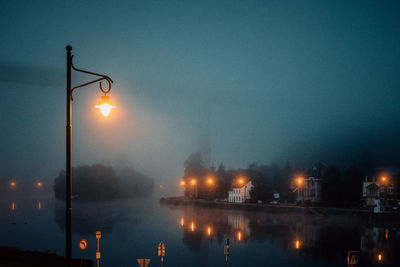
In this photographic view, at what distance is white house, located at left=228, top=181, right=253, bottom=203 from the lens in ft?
404

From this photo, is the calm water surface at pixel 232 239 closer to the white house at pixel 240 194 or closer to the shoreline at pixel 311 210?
the shoreline at pixel 311 210

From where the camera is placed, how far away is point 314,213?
88562mm

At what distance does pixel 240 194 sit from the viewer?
123750 mm

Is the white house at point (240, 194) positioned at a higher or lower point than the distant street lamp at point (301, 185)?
lower

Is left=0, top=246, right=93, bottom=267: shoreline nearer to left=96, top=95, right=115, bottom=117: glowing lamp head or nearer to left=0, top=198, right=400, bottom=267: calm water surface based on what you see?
left=96, top=95, right=115, bottom=117: glowing lamp head

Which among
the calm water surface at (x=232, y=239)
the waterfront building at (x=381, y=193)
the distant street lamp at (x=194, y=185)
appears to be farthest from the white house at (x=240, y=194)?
the waterfront building at (x=381, y=193)

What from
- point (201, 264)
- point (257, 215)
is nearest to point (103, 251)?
point (201, 264)

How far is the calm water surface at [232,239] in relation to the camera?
48947mm

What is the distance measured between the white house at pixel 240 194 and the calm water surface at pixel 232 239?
73.0 feet

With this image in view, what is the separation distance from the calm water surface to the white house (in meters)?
22.2

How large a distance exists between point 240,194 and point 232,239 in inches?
2333

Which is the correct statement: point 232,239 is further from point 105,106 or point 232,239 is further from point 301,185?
point 105,106

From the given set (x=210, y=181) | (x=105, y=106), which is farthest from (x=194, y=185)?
(x=105, y=106)

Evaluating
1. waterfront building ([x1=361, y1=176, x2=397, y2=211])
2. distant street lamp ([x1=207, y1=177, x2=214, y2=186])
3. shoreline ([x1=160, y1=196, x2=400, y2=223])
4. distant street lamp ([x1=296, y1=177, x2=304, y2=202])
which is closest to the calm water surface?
shoreline ([x1=160, y1=196, x2=400, y2=223])
